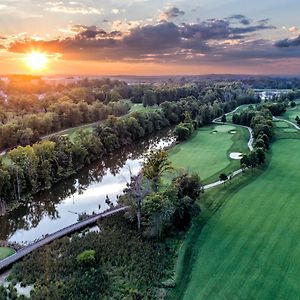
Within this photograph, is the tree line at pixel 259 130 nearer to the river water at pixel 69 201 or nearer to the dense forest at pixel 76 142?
the dense forest at pixel 76 142

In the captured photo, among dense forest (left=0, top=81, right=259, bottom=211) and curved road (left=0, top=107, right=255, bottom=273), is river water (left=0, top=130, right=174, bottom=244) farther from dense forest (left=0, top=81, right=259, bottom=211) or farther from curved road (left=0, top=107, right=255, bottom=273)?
curved road (left=0, top=107, right=255, bottom=273)

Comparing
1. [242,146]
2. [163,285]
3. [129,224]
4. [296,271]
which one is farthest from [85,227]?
[242,146]

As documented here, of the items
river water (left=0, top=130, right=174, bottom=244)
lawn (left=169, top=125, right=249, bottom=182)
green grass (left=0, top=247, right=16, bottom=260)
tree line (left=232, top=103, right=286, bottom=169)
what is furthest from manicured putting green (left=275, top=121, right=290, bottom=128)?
green grass (left=0, top=247, right=16, bottom=260)

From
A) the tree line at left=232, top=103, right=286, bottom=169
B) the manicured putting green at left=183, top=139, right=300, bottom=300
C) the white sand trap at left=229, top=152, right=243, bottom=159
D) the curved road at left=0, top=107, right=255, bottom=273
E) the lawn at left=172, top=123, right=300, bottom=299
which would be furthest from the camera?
the white sand trap at left=229, top=152, right=243, bottom=159

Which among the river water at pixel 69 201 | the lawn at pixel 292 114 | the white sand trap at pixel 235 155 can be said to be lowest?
the lawn at pixel 292 114

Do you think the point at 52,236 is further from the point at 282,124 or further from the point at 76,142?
the point at 282,124

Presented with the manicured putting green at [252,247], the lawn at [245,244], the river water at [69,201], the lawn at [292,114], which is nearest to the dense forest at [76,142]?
the river water at [69,201]

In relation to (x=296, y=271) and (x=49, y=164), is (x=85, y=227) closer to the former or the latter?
(x=49, y=164)
